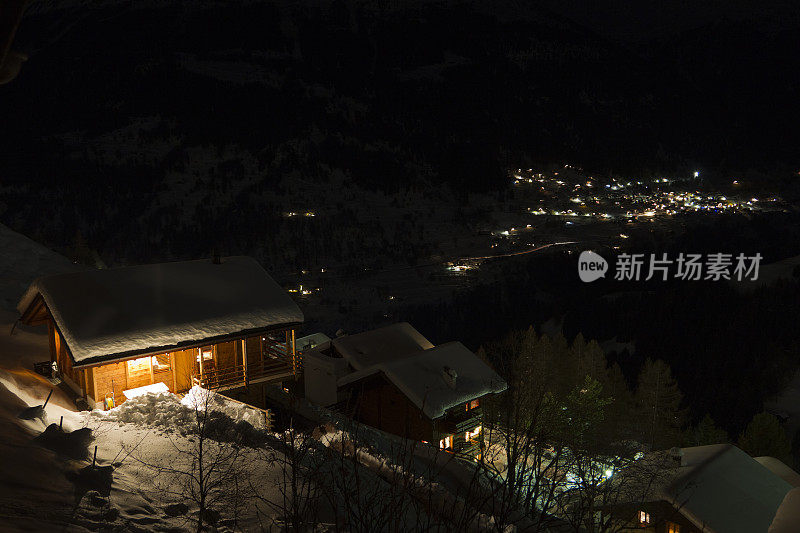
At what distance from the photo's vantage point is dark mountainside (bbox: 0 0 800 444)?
6106 cm

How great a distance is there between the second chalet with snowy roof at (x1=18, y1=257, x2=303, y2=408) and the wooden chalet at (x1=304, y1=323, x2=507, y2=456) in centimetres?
445

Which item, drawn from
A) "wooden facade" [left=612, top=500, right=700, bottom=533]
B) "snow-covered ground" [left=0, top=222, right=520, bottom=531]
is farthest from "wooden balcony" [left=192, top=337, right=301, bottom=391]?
"wooden facade" [left=612, top=500, right=700, bottom=533]

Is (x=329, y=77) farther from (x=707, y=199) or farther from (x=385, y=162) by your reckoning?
(x=707, y=199)

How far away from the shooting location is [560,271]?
91125 millimetres

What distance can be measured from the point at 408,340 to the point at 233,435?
45.5ft

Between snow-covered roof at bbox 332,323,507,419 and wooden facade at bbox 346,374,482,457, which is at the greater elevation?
snow-covered roof at bbox 332,323,507,419

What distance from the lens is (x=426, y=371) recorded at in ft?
72.0

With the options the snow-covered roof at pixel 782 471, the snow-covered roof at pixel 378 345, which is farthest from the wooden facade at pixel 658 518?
the snow-covered roof at pixel 378 345

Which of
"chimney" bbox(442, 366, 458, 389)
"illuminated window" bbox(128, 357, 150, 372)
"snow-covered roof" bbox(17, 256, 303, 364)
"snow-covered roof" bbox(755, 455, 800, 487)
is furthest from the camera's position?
"snow-covered roof" bbox(755, 455, 800, 487)

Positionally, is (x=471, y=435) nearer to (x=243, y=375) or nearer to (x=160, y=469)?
(x=243, y=375)

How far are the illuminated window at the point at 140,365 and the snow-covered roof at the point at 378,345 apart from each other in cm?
960

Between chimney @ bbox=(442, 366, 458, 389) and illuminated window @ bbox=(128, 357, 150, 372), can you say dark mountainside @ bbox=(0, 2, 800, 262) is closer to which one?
chimney @ bbox=(442, 366, 458, 389)

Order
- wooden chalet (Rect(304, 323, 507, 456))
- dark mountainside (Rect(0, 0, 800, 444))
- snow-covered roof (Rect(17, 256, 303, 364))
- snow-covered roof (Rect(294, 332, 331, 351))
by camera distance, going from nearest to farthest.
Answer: snow-covered roof (Rect(17, 256, 303, 364)) < wooden chalet (Rect(304, 323, 507, 456)) < snow-covered roof (Rect(294, 332, 331, 351)) < dark mountainside (Rect(0, 0, 800, 444))

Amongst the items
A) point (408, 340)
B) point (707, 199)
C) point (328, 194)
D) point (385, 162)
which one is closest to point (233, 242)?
point (328, 194)
